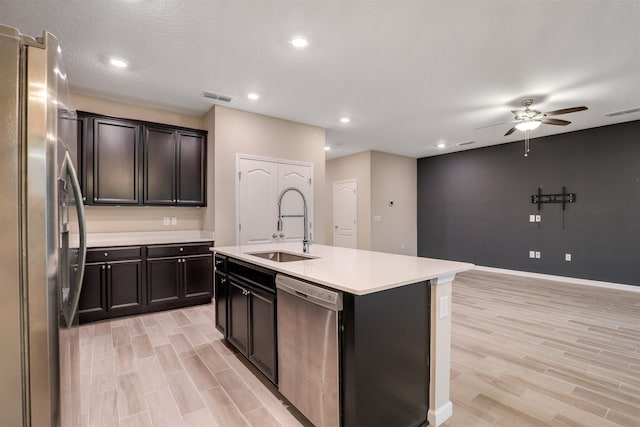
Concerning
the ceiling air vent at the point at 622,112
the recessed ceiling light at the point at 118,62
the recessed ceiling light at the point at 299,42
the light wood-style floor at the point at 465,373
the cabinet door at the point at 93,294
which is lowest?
the light wood-style floor at the point at 465,373

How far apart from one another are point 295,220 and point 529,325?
136 inches

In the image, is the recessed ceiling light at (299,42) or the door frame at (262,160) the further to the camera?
the door frame at (262,160)

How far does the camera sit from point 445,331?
1.79 meters

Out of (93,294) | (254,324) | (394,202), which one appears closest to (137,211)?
(93,294)

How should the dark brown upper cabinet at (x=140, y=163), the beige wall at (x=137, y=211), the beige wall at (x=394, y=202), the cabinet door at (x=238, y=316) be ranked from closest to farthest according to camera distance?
1. the cabinet door at (x=238, y=316)
2. the dark brown upper cabinet at (x=140, y=163)
3. the beige wall at (x=137, y=211)
4. the beige wall at (x=394, y=202)

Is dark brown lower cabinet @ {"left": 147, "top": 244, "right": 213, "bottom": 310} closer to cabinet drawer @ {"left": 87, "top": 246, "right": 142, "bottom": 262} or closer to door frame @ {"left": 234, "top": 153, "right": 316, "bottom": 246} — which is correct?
cabinet drawer @ {"left": 87, "top": 246, "right": 142, "bottom": 262}

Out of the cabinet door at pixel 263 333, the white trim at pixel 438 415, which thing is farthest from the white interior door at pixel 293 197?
the white trim at pixel 438 415

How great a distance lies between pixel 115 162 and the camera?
3.76 m

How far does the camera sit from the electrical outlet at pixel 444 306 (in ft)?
5.79

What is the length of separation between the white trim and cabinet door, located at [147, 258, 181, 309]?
332 centimetres

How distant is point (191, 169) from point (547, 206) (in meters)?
6.57

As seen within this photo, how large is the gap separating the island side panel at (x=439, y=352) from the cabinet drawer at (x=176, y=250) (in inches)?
128

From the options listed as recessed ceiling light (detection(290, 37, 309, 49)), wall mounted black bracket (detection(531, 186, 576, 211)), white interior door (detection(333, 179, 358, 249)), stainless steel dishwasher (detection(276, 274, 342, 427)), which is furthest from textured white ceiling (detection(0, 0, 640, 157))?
white interior door (detection(333, 179, 358, 249))

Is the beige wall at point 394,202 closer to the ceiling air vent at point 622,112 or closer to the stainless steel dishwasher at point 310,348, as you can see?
the ceiling air vent at point 622,112
